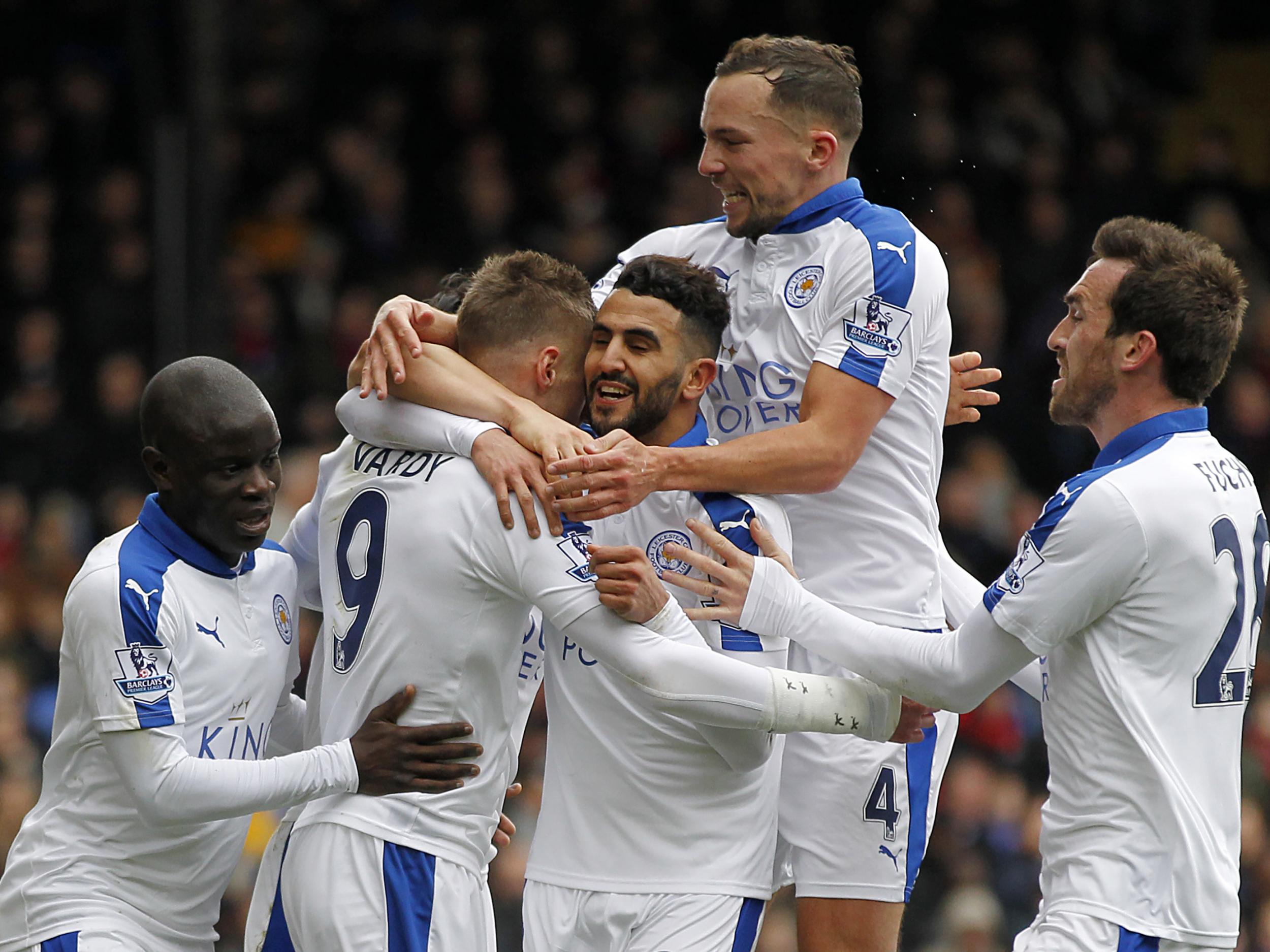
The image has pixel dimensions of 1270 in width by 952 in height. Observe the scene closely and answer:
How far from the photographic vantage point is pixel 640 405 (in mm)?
4484

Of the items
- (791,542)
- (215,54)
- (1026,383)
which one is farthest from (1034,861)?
(215,54)

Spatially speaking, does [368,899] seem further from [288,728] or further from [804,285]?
[804,285]

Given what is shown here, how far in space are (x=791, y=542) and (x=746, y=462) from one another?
527 mm

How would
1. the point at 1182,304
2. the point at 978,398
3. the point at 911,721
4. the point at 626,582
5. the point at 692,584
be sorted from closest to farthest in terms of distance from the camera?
the point at 626,582
the point at 1182,304
the point at 692,584
the point at 911,721
the point at 978,398

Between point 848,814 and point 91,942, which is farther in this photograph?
point 848,814

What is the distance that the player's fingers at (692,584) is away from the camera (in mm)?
4359

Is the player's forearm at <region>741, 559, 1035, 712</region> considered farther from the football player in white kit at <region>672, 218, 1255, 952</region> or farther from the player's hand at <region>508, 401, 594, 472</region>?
the player's hand at <region>508, 401, 594, 472</region>

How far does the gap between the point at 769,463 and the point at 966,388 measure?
1188 millimetres

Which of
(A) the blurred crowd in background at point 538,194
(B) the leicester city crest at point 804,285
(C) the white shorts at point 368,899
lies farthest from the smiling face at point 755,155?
(A) the blurred crowd in background at point 538,194

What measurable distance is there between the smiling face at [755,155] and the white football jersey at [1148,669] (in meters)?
1.31

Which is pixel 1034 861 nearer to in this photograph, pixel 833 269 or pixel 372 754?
pixel 833 269

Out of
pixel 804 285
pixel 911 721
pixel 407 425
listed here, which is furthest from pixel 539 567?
pixel 804 285

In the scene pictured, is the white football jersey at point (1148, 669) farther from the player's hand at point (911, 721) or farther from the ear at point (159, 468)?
the ear at point (159, 468)

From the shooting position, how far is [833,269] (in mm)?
4879
